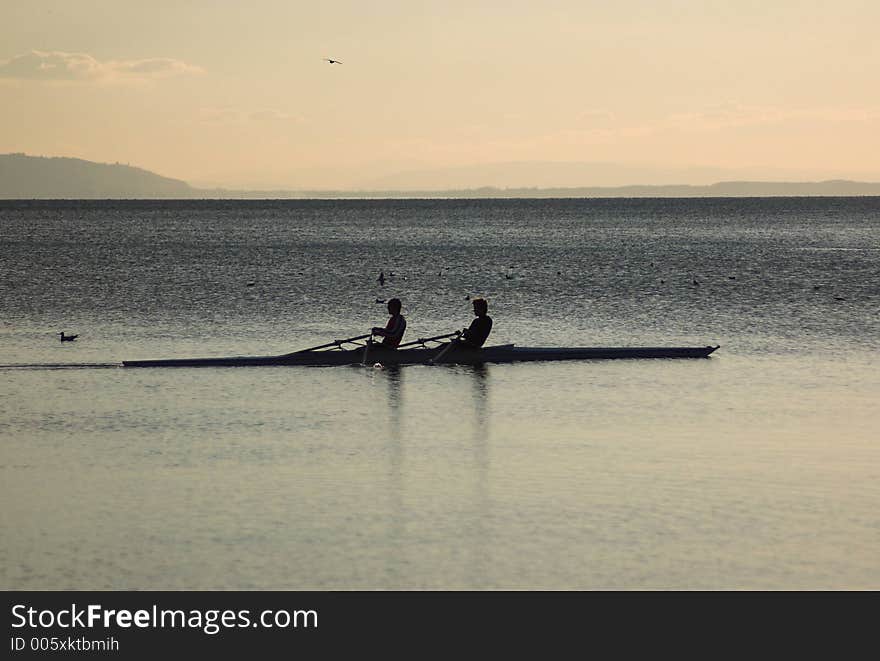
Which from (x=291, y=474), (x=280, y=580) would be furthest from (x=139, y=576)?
(x=291, y=474)

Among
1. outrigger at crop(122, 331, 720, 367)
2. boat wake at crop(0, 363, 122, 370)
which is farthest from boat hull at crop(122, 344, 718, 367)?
boat wake at crop(0, 363, 122, 370)

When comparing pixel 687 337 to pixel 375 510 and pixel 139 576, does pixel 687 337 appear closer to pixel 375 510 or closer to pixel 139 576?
pixel 375 510

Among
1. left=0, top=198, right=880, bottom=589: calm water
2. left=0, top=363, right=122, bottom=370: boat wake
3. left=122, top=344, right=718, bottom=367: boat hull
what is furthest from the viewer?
left=0, top=363, right=122, bottom=370: boat wake

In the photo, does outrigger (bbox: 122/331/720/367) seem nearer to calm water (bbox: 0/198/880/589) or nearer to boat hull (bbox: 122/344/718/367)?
boat hull (bbox: 122/344/718/367)

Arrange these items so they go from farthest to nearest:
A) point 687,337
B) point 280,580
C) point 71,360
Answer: point 687,337 < point 71,360 < point 280,580

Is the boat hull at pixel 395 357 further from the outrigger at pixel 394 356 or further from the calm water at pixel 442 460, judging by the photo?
the calm water at pixel 442 460

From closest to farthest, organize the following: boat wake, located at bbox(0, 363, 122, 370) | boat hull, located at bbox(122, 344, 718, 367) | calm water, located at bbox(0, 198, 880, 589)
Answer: calm water, located at bbox(0, 198, 880, 589)
boat hull, located at bbox(122, 344, 718, 367)
boat wake, located at bbox(0, 363, 122, 370)

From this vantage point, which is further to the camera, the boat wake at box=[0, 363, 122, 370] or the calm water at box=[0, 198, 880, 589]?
the boat wake at box=[0, 363, 122, 370]

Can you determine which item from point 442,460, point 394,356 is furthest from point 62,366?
point 442,460

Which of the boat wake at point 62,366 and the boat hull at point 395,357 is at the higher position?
the boat hull at point 395,357

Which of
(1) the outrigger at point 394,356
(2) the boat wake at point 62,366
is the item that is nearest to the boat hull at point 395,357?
(1) the outrigger at point 394,356

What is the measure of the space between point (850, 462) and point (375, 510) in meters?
6.87

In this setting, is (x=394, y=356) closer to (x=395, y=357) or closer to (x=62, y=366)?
(x=395, y=357)

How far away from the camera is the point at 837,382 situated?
87.9ft
